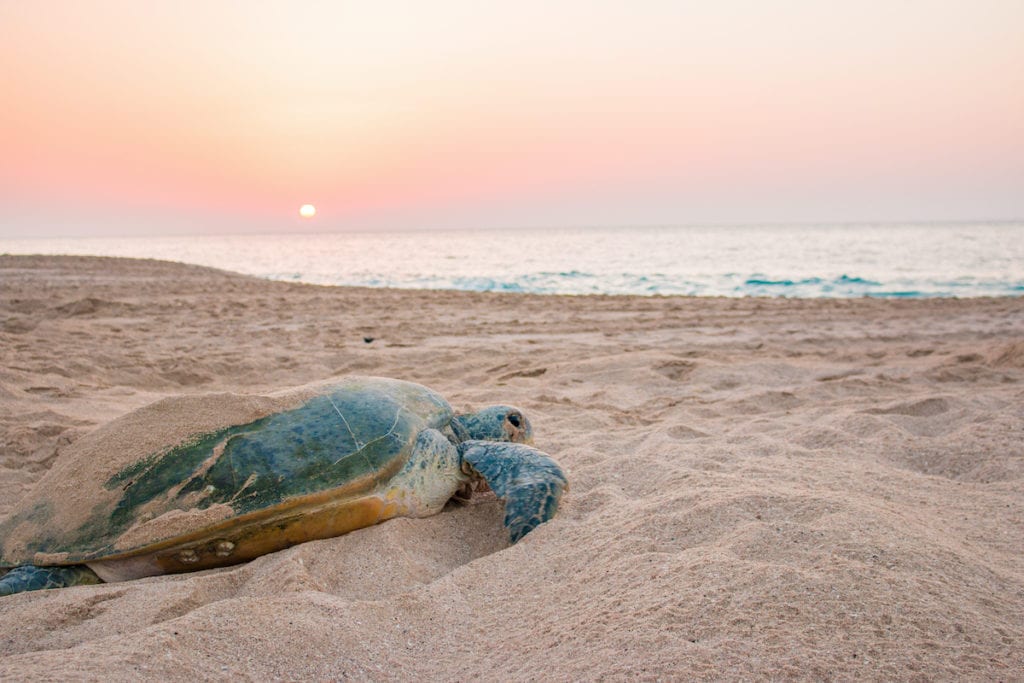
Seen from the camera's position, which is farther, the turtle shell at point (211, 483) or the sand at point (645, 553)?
the turtle shell at point (211, 483)

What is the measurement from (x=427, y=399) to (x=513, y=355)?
11.9 feet

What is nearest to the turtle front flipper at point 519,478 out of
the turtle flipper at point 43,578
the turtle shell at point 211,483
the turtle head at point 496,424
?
the turtle head at point 496,424

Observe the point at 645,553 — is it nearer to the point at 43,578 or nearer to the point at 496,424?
the point at 496,424

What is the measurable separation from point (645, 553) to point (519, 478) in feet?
A: 2.42

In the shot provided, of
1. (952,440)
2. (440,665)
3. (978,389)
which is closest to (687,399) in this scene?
(952,440)

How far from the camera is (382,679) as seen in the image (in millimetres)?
1569

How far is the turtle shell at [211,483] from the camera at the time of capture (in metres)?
2.32

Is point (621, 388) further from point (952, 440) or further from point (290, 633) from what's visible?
point (290, 633)

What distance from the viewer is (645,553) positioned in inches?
78.7

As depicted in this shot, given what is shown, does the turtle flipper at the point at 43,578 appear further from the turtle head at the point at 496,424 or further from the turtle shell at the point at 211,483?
the turtle head at the point at 496,424

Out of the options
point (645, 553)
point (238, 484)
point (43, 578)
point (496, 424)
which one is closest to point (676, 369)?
point (496, 424)

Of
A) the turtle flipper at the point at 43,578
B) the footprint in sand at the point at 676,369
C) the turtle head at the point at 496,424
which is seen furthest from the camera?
the footprint in sand at the point at 676,369

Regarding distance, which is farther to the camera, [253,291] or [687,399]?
[253,291]

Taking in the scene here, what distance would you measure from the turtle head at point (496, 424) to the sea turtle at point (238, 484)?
0.22 metres
